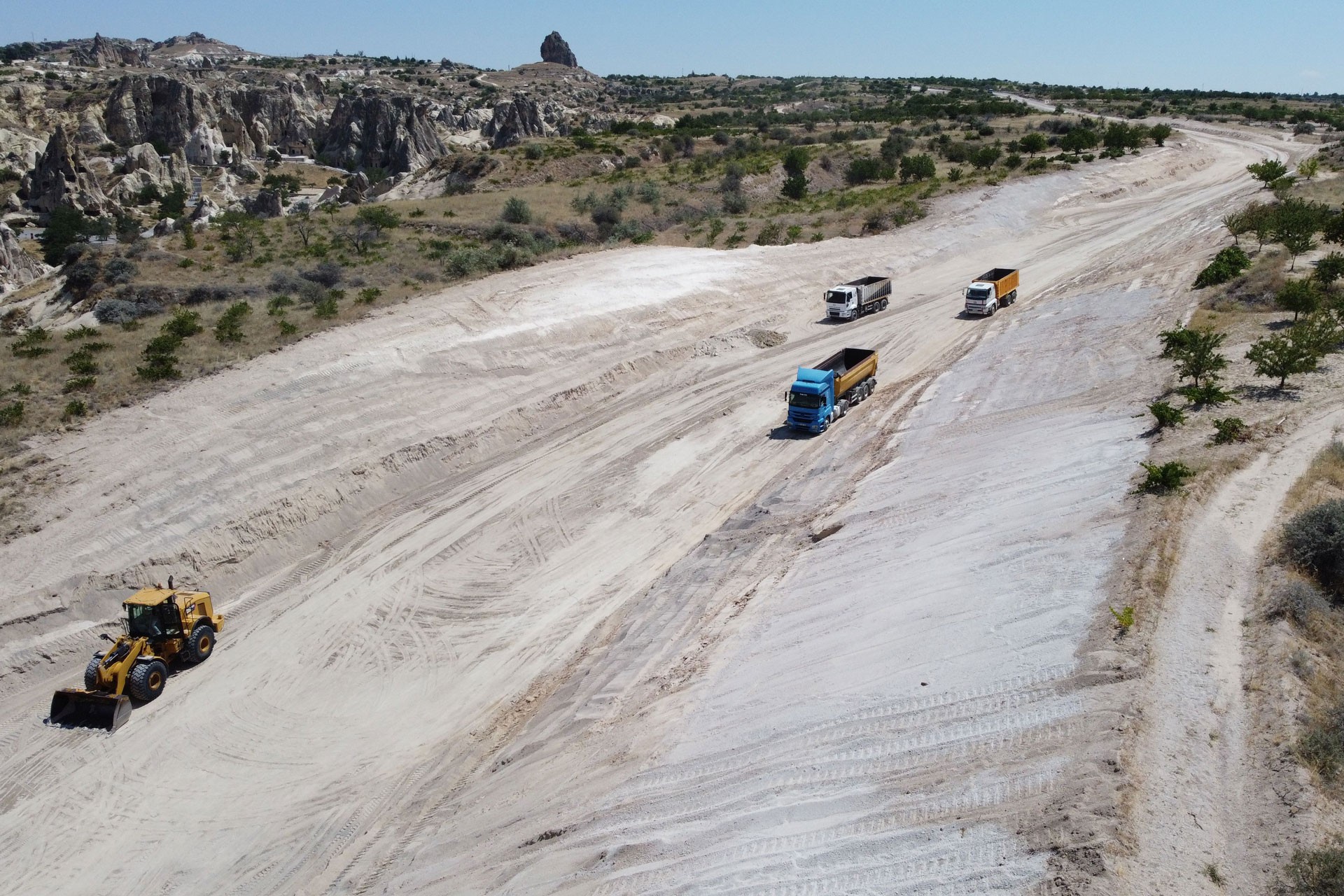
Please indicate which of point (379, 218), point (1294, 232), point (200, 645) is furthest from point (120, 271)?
point (1294, 232)

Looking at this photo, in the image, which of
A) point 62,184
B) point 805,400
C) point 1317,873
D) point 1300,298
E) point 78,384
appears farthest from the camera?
point 62,184

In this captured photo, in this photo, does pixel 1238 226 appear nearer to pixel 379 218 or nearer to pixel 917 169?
pixel 917 169

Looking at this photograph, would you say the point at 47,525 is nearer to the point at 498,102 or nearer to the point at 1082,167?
the point at 1082,167

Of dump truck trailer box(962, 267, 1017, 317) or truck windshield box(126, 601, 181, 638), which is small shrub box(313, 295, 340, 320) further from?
dump truck trailer box(962, 267, 1017, 317)

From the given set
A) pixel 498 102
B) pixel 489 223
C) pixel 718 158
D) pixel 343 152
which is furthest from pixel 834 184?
pixel 498 102

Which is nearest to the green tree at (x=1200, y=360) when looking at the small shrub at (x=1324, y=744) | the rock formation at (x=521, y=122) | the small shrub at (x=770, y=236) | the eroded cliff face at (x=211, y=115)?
the small shrub at (x=1324, y=744)

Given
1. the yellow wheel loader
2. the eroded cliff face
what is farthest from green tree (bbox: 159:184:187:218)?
the yellow wheel loader

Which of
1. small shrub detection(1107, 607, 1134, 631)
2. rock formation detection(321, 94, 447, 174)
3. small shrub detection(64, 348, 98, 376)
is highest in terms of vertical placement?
rock formation detection(321, 94, 447, 174)
